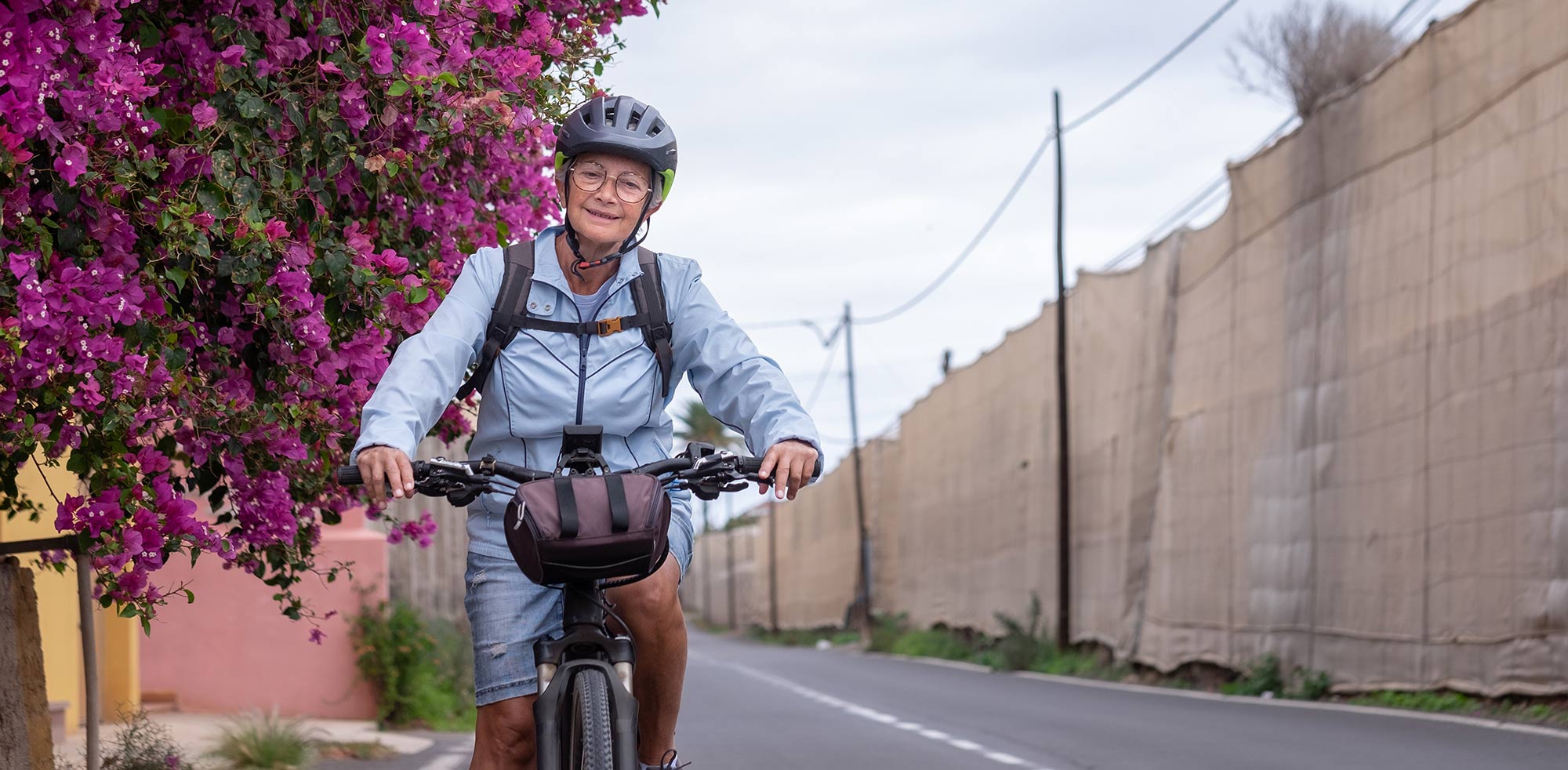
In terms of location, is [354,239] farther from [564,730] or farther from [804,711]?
[804,711]

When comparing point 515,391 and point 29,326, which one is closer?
point 515,391

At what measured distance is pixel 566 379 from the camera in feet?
14.6

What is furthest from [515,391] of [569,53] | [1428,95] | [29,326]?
[1428,95]

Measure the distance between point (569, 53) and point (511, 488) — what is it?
3238 millimetres

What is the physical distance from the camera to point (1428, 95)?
49.9 ft

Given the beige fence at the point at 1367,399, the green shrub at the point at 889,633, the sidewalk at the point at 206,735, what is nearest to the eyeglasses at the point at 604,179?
the sidewalk at the point at 206,735

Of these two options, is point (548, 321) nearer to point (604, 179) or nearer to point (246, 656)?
point (604, 179)

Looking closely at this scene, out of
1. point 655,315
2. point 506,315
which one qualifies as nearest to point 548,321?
point 506,315

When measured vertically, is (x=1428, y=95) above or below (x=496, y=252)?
above

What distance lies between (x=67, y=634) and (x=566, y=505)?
11.1m

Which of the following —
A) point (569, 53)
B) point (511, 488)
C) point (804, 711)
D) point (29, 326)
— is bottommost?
point (804, 711)

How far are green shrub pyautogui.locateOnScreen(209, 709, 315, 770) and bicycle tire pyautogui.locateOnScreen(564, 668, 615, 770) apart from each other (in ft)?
22.6

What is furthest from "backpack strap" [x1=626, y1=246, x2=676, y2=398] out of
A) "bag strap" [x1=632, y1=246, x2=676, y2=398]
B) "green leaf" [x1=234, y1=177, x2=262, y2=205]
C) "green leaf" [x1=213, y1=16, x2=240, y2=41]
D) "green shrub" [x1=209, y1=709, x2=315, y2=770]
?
"green shrub" [x1=209, y1=709, x2=315, y2=770]

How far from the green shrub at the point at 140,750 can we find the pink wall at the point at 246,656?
6.17 m
